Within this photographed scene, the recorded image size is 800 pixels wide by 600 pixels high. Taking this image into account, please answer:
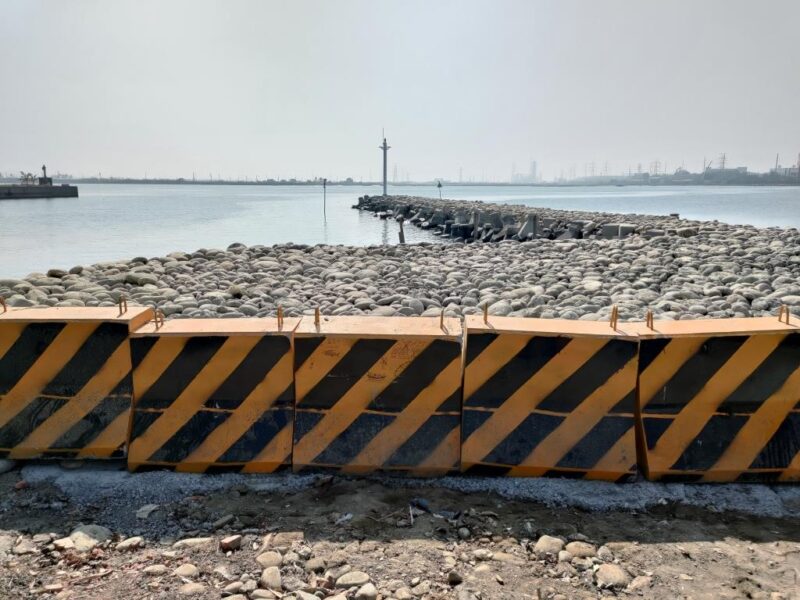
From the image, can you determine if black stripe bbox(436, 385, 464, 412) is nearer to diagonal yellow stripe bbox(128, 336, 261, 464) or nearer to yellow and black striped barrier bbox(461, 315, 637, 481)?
yellow and black striped barrier bbox(461, 315, 637, 481)

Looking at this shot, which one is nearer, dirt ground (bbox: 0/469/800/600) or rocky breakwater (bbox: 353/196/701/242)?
dirt ground (bbox: 0/469/800/600)

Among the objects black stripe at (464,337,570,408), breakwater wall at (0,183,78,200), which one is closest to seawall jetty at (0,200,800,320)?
black stripe at (464,337,570,408)

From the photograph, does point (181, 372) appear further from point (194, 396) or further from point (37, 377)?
point (37, 377)

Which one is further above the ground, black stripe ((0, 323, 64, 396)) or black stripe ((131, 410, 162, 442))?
black stripe ((0, 323, 64, 396))

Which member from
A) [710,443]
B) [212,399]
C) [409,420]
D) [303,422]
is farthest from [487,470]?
[212,399]

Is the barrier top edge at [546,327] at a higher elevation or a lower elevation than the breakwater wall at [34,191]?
lower

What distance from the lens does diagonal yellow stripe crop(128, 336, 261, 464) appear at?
132 inches

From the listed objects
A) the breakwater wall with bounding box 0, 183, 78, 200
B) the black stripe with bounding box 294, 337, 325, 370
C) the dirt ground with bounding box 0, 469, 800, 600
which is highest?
the breakwater wall with bounding box 0, 183, 78, 200

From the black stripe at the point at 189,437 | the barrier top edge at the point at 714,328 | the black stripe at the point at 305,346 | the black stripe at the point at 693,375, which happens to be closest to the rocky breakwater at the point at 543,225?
the barrier top edge at the point at 714,328

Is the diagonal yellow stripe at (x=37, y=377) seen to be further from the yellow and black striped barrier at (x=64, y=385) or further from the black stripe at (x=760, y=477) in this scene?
the black stripe at (x=760, y=477)

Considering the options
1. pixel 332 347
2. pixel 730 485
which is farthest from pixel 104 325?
pixel 730 485

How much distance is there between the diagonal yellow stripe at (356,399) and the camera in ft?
11.0

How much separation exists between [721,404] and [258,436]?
8.73 feet

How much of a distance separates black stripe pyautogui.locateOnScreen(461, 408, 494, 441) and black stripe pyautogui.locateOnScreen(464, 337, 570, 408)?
0.04 metres
